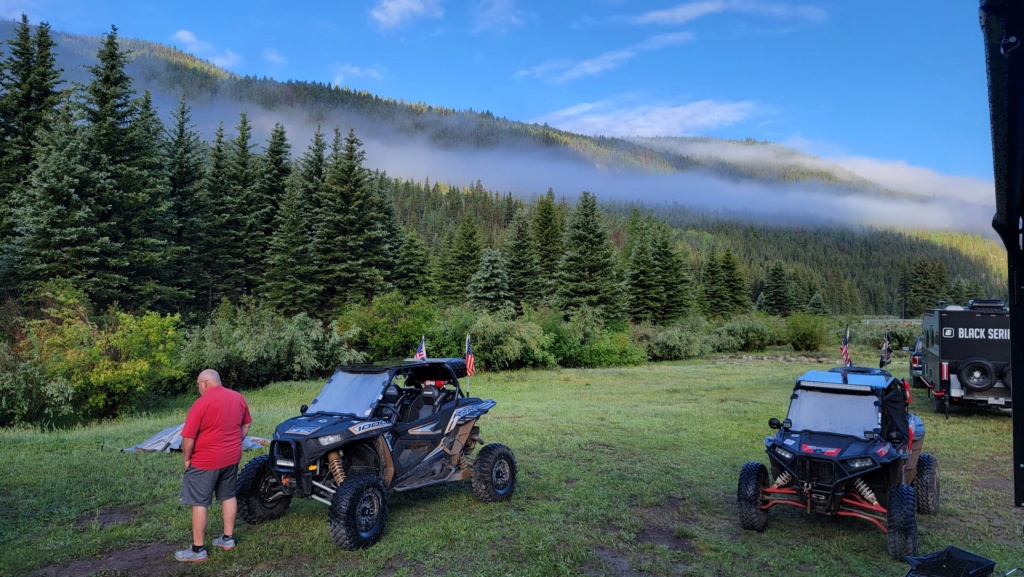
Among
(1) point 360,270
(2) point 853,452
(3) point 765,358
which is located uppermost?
(1) point 360,270

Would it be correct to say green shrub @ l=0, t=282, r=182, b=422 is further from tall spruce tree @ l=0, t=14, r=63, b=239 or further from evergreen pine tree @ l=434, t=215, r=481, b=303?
evergreen pine tree @ l=434, t=215, r=481, b=303

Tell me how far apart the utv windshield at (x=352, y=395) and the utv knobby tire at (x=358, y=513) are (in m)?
0.97

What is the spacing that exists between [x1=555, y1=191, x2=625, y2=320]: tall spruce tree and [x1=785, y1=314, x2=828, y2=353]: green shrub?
1385 cm

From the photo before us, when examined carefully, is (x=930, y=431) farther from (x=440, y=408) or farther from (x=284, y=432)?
(x=284, y=432)

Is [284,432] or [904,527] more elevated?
[284,432]

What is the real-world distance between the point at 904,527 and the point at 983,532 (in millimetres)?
2001

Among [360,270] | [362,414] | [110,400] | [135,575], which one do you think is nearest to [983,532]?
[362,414]

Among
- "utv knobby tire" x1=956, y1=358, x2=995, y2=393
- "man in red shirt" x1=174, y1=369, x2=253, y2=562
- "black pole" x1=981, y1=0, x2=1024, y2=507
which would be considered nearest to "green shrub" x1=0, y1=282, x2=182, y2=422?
"man in red shirt" x1=174, y1=369, x2=253, y2=562

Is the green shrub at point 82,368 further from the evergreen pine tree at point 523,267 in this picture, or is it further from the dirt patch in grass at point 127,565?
the evergreen pine tree at point 523,267

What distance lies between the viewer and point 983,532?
735 centimetres

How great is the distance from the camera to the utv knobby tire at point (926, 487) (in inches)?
308

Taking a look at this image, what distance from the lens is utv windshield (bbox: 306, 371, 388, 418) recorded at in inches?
295

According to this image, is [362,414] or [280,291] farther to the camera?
[280,291]

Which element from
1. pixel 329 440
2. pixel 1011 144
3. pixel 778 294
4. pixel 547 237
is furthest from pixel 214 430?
pixel 778 294
